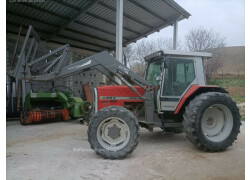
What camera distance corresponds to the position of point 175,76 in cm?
484

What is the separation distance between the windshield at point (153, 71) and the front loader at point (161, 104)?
0.03 m

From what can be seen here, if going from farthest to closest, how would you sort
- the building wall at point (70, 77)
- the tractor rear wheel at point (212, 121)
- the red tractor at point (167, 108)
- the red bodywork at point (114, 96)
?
1. the building wall at point (70, 77)
2. the red bodywork at point (114, 96)
3. the tractor rear wheel at point (212, 121)
4. the red tractor at point (167, 108)

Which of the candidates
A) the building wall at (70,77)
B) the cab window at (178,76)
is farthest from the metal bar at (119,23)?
the cab window at (178,76)

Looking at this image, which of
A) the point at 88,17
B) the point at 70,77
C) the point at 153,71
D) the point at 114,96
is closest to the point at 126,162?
the point at 114,96

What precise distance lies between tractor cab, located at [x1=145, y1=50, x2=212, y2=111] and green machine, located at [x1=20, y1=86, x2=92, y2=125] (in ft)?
14.6

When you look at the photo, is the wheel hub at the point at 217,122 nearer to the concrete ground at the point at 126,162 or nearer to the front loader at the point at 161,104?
the front loader at the point at 161,104

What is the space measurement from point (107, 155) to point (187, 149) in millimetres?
1885

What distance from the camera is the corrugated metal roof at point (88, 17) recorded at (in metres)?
9.37

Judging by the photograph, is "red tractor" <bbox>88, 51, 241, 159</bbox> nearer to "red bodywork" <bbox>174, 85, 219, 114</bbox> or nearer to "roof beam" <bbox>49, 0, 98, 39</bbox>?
"red bodywork" <bbox>174, 85, 219, 114</bbox>

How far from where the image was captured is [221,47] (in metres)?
18.6

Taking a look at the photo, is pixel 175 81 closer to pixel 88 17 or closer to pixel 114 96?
pixel 114 96

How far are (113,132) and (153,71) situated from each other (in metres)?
2.02

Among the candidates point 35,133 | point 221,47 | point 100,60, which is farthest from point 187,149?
point 221,47

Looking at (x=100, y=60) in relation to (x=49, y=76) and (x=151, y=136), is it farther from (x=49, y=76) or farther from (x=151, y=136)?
(x=151, y=136)
